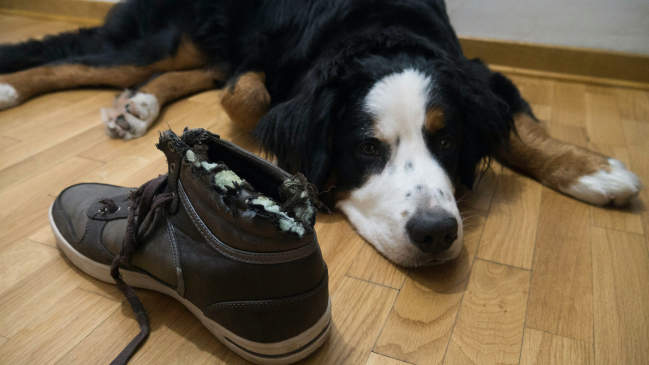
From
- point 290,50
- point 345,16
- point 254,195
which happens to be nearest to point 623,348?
point 254,195

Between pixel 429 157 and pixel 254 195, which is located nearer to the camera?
pixel 254 195

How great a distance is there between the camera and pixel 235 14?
7.09 ft

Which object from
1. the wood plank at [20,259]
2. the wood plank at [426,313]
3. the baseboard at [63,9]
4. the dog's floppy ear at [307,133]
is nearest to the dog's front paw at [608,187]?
the wood plank at [426,313]

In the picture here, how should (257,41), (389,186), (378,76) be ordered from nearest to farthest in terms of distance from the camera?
(389,186)
(378,76)
(257,41)

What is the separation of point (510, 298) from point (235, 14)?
5.63ft

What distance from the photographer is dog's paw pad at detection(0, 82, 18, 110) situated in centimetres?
206

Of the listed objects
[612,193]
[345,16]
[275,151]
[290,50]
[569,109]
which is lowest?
[569,109]

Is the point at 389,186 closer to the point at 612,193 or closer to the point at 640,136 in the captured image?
the point at 612,193

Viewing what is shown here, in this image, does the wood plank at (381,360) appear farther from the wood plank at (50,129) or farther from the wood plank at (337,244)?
the wood plank at (50,129)

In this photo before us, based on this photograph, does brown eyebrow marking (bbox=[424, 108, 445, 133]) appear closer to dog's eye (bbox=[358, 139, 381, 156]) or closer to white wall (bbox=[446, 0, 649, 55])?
dog's eye (bbox=[358, 139, 381, 156])

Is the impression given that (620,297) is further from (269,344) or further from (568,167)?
(269,344)

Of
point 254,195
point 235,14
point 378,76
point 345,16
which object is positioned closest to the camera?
point 254,195

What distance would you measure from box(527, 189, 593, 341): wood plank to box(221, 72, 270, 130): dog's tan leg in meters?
1.08

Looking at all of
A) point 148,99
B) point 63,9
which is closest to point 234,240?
point 148,99
